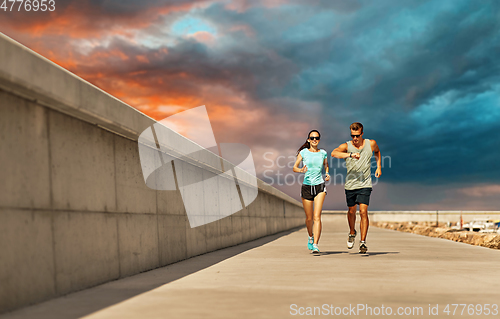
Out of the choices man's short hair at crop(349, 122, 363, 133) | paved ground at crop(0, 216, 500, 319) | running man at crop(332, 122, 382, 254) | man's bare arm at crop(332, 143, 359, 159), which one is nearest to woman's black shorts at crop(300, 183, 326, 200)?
running man at crop(332, 122, 382, 254)

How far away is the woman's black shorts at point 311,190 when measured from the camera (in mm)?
8398

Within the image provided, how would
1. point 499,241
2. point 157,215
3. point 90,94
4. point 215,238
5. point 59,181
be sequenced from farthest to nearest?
point 499,241
point 215,238
point 157,215
point 90,94
point 59,181

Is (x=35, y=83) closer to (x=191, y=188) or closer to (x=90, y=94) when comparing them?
(x=90, y=94)

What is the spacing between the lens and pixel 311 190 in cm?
845

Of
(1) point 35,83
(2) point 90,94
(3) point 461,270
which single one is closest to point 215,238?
(3) point 461,270

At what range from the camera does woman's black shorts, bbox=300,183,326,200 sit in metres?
8.40

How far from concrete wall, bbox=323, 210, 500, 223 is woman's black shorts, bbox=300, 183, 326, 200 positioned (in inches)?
1901

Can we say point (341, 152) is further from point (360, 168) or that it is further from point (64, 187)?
point (64, 187)

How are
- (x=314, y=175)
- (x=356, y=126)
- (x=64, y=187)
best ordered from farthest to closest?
(x=314, y=175)
(x=356, y=126)
(x=64, y=187)

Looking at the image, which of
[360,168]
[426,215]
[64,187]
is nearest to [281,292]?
[64,187]

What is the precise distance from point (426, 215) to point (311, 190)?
6914 centimetres

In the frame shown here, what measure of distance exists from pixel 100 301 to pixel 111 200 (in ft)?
5.21

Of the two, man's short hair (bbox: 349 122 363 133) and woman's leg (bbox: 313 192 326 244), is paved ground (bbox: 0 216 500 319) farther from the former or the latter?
man's short hair (bbox: 349 122 363 133)

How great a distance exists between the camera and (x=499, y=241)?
36.2 ft
